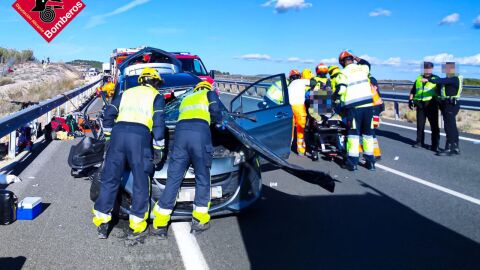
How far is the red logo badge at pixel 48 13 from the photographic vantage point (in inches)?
494

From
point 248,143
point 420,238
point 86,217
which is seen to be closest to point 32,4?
point 86,217

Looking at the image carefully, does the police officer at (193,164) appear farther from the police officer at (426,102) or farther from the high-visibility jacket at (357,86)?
the police officer at (426,102)

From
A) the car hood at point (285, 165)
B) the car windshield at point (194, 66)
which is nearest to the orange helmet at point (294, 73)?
the car hood at point (285, 165)

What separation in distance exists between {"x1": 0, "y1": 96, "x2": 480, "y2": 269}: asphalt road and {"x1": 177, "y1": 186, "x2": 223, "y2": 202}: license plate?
15.1 inches

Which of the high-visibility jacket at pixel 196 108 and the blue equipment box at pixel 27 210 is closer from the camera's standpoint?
the high-visibility jacket at pixel 196 108

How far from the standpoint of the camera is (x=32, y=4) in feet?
41.7

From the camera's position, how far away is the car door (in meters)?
6.85

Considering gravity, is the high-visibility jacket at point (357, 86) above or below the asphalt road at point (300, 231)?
above

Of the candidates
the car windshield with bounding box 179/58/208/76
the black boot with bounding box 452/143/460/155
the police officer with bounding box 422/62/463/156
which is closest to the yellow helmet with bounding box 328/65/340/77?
the police officer with bounding box 422/62/463/156

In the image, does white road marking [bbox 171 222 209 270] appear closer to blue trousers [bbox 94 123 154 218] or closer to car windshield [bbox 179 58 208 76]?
blue trousers [bbox 94 123 154 218]

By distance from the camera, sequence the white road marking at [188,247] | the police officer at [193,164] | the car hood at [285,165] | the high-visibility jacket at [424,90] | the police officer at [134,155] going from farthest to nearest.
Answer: the high-visibility jacket at [424,90], the police officer at [193,164], the police officer at [134,155], the car hood at [285,165], the white road marking at [188,247]

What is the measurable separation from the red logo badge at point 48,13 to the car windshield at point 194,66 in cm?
375

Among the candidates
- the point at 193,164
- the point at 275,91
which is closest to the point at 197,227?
the point at 193,164

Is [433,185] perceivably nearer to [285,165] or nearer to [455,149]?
[455,149]
